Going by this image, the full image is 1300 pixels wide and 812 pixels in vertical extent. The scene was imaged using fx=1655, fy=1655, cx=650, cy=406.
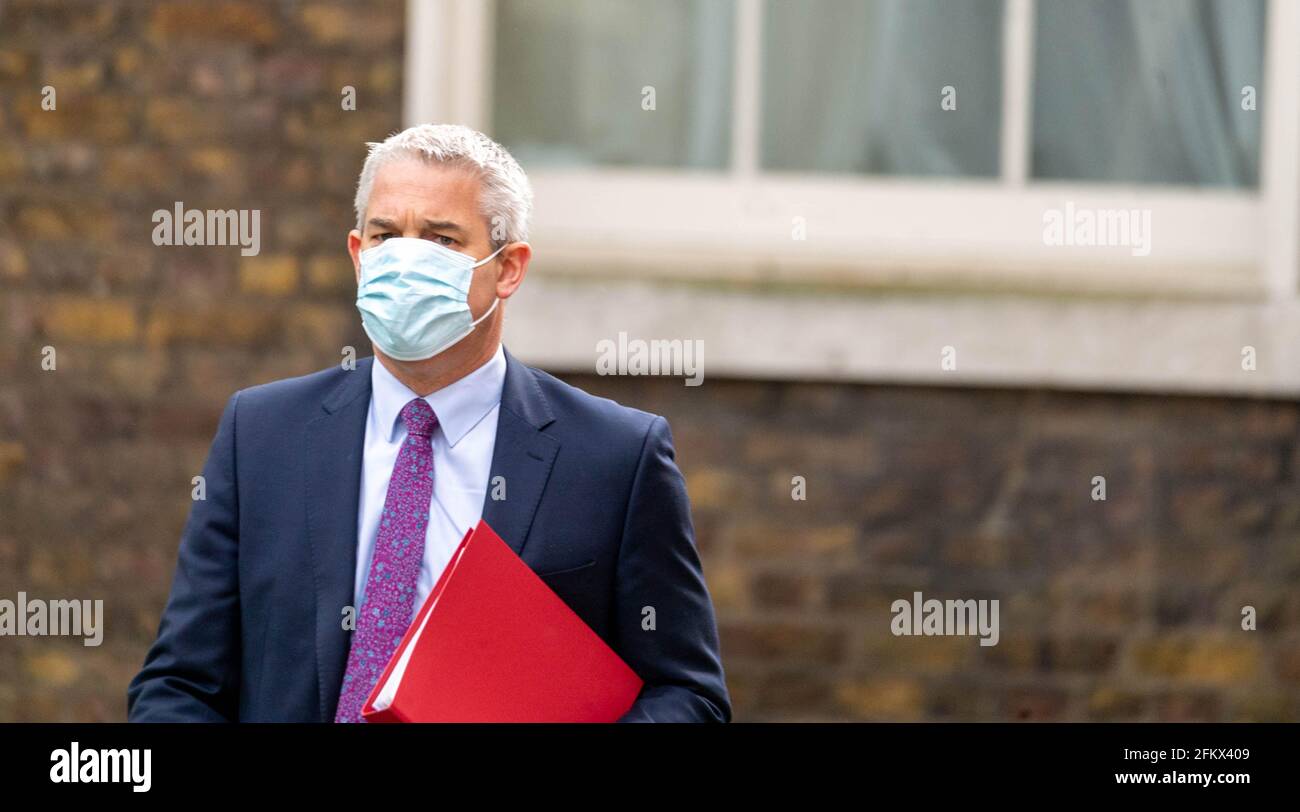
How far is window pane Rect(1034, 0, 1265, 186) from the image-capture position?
5.54 metres

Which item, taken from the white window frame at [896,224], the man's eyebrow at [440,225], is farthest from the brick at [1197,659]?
the man's eyebrow at [440,225]

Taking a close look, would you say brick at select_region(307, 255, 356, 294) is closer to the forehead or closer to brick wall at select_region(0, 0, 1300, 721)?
brick wall at select_region(0, 0, 1300, 721)

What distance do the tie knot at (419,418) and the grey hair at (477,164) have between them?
0.96ft

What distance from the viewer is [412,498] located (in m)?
2.58

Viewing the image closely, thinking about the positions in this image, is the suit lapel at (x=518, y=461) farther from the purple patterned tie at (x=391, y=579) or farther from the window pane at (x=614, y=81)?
the window pane at (x=614, y=81)

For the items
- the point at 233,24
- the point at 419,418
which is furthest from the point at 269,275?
the point at 419,418

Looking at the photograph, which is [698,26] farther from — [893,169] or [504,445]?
[504,445]

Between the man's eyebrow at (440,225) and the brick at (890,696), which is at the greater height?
the man's eyebrow at (440,225)

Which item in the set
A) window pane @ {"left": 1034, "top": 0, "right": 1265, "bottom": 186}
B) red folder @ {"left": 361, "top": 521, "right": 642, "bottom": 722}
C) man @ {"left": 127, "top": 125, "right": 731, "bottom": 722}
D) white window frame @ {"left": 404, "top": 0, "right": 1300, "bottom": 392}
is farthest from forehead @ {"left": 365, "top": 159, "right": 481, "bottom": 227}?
window pane @ {"left": 1034, "top": 0, "right": 1265, "bottom": 186}

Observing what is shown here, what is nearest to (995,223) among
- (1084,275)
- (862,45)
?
(1084,275)

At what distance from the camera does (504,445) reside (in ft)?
8.79

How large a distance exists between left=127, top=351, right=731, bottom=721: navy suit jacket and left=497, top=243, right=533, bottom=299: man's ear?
163 millimetres

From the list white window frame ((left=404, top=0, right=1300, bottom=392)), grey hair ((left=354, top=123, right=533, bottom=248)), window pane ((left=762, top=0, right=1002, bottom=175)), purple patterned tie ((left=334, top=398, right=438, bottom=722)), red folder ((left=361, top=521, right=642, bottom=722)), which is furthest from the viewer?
window pane ((left=762, top=0, right=1002, bottom=175))

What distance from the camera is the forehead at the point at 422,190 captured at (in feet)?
8.54
